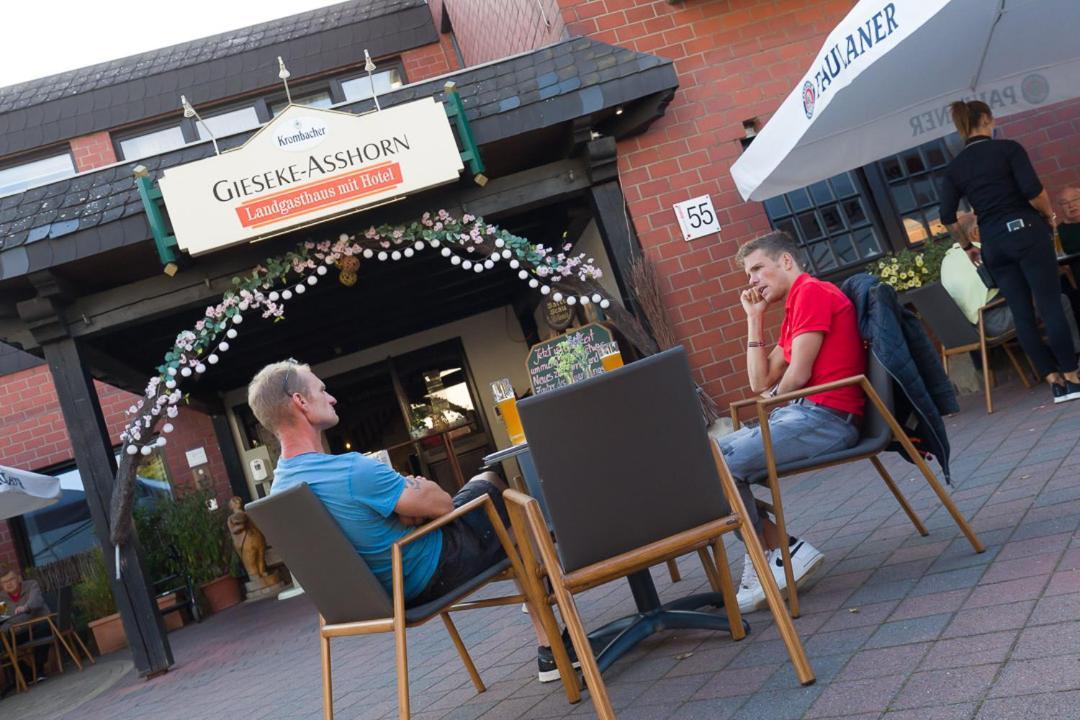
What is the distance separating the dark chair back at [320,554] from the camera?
2592 millimetres

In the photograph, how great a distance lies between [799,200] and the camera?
7.79m

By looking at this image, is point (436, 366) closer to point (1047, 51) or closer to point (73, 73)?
point (73, 73)

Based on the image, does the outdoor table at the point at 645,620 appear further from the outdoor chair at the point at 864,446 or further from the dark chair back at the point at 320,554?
the dark chair back at the point at 320,554

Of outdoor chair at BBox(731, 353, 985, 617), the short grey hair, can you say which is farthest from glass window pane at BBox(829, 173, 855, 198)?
outdoor chair at BBox(731, 353, 985, 617)

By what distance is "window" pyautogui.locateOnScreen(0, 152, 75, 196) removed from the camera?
1244 cm

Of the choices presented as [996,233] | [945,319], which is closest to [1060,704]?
[996,233]

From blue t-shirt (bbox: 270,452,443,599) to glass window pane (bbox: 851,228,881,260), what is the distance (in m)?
5.88

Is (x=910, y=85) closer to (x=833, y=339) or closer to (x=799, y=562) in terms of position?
(x=833, y=339)

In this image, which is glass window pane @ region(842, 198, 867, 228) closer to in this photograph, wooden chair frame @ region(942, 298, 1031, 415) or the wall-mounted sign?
the wall-mounted sign

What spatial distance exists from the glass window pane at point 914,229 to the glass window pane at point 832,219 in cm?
51

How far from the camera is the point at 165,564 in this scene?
10812mm

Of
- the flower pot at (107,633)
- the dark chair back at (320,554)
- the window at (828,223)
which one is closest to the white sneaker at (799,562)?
the dark chair back at (320,554)

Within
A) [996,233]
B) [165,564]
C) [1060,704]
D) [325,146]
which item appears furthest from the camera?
[165,564]

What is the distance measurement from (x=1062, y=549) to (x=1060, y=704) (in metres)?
1.07
